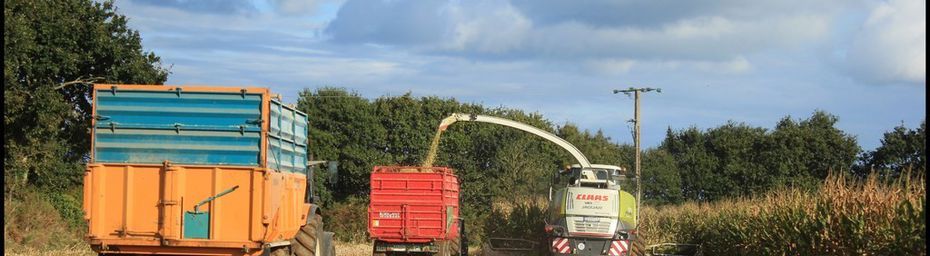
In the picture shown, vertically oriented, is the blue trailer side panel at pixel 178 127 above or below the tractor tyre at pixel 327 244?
above

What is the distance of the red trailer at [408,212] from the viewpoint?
2325cm

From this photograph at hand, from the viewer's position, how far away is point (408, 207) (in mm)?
23359

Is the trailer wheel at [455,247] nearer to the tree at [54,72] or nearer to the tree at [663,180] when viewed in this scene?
the tree at [54,72]

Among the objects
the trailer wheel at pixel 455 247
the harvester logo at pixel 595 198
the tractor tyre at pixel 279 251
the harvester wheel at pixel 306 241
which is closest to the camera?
the tractor tyre at pixel 279 251

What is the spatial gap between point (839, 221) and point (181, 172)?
10680mm

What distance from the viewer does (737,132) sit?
238 ft

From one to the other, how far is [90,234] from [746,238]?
15.0m

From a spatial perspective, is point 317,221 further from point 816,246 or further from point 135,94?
point 816,246

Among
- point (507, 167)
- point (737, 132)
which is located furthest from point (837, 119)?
point (507, 167)

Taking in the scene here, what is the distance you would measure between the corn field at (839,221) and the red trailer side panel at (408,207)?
7.08 m

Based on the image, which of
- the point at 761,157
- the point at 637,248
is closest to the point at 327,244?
the point at 637,248

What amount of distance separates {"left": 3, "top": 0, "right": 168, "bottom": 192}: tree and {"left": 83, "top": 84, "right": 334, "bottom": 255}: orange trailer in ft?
53.8

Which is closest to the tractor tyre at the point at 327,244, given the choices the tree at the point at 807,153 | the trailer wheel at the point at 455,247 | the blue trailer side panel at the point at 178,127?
the blue trailer side panel at the point at 178,127

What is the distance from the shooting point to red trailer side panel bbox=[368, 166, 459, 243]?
23250 millimetres
